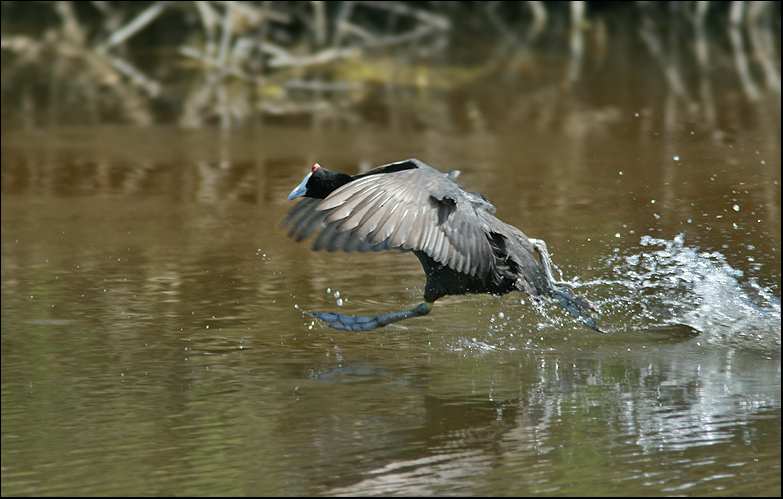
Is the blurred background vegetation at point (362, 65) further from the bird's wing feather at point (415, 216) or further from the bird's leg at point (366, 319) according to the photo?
the bird's wing feather at point (415, 216)

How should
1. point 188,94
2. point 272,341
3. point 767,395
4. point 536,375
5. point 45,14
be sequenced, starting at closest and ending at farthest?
point 767,395 < point 536,375 < point 272,341 < point 188,94 < point 45,14

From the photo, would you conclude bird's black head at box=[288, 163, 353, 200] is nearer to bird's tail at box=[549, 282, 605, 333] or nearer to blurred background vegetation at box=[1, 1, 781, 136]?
bird's tail at box=[549, 282, 605, 333]

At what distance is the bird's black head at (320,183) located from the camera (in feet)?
18.7

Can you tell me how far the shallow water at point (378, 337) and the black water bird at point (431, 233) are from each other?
0.30 meters

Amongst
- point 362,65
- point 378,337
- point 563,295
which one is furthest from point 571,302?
point 362,65

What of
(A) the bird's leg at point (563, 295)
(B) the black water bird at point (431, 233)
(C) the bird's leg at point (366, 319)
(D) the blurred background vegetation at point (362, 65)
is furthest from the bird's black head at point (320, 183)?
(D) the blurred background vegetation at point (362, 65)

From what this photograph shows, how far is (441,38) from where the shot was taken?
43.5 ft

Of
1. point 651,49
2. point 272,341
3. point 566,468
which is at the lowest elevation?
point 566,468

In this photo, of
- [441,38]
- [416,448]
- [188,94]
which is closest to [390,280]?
[416,448]

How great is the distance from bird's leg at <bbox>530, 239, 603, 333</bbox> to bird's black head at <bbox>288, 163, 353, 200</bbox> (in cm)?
103

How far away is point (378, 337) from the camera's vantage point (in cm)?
581

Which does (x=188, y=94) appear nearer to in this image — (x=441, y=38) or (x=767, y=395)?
(x=441, y=38)

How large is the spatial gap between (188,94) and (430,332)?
6.57m

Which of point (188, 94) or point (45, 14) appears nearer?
point (188, 94)
